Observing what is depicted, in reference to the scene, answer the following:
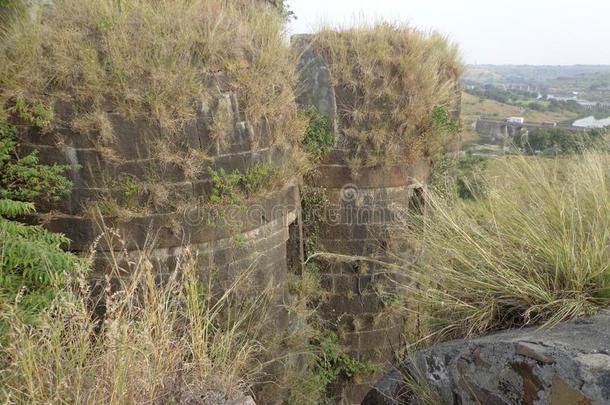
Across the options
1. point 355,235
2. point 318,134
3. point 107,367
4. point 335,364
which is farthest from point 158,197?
point 335,364

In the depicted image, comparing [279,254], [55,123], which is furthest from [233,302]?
[55,123]

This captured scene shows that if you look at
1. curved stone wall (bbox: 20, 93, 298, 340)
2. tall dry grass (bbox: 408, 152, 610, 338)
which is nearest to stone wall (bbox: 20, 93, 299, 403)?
curved stone wall (bbox: 20, 93, 298, 340)

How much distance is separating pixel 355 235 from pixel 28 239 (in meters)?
4.12

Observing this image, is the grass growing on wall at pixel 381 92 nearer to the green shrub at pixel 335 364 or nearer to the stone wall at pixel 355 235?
the stone wall at pixel 355 235

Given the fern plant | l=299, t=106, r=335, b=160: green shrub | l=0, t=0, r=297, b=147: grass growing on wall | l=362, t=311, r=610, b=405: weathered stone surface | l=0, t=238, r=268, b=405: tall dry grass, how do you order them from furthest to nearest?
l=299, t=106, r=335, b=160: green shrub → l=0, t=0, r=297, b=147: grass growing on wall → the fern plant → l=362, t=311, r=610, b=405: weathered stone surface → l=0, t=238, r=268, b=405: tall dry grass

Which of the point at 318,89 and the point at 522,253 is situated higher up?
the point at 318,89

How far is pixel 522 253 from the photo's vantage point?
11.2ft

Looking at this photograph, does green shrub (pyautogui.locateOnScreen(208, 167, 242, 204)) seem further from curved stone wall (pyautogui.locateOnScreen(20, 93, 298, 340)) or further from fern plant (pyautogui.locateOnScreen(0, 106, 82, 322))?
fern plant (pyautogui.locateOnScreen(0, 106, 82, 322))

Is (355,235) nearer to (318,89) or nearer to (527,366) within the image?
(318,89)

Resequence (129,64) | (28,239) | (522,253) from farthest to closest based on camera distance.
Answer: (129,64) → (28,239) → (522,253)

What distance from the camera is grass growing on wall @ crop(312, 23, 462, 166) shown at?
6.51 metres

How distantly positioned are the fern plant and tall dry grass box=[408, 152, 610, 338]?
8.54 feet

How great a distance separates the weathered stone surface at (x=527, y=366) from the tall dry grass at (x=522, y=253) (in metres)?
0.22

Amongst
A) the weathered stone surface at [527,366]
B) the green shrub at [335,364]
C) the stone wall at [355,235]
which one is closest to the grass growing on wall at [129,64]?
the stone wall at [355,235]
